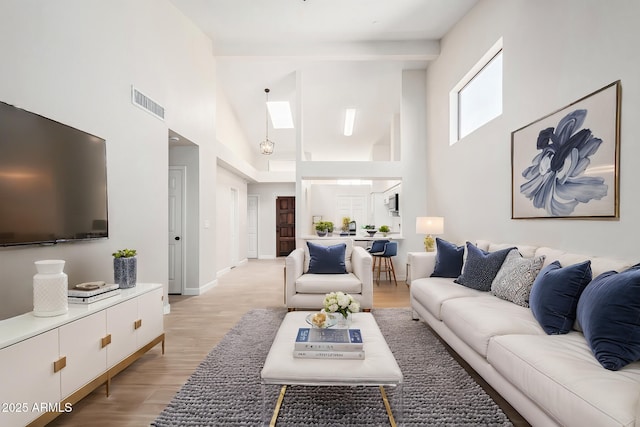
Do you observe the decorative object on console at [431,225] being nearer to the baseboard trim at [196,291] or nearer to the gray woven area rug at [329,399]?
the gray woven area rug at [329,399]

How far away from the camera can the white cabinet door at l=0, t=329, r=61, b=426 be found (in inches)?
57.2

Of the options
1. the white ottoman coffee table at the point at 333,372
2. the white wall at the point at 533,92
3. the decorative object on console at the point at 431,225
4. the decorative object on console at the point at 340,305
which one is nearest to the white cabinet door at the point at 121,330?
the white ottoman coffee table at the point at 333,372

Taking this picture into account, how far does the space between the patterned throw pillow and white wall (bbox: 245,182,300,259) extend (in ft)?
25.0

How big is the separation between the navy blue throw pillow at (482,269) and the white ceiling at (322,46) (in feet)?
11.3

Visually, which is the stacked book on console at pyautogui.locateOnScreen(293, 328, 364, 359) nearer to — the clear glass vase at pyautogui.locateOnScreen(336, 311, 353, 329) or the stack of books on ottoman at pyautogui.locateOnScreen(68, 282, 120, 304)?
the clear glass vase at pyautogui.locateOnScreen(336, 311, 353, 329)

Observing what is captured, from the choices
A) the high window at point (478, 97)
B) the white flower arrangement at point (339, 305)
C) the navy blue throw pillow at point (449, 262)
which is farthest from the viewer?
the high window at point (478, 97)

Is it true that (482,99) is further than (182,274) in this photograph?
No

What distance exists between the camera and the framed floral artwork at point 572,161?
216cm

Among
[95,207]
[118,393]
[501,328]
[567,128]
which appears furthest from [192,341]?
[567,128]

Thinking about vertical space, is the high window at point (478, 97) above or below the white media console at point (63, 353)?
above

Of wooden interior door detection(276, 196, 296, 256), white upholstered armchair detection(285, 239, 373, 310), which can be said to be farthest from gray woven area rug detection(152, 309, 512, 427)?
wooden interior door detection(276, 196, 296, 256)

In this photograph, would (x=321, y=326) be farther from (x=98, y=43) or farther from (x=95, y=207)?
(x=98, y=43)

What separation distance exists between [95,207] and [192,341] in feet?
4.99

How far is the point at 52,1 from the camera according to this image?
2332mm
